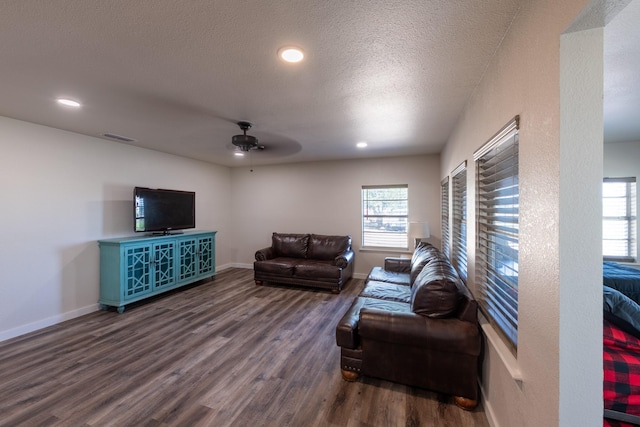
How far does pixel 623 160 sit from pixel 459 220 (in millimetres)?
2973

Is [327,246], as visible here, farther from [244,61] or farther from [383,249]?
[244,61]

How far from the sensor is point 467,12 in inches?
52.0

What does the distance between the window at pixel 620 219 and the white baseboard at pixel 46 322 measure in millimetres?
7526

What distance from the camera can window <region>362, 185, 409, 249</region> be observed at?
201 inches

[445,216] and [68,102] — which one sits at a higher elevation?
[68,102]

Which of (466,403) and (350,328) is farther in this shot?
(350,328)

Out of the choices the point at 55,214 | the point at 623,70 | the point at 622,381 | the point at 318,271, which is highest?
the point at 623,70

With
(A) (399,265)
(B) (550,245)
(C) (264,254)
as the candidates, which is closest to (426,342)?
(B) (550,245)

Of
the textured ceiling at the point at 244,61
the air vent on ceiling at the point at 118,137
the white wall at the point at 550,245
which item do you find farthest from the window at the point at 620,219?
the air vent on ceiling at the point at 118,137

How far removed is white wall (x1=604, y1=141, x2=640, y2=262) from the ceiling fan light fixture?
16.0 feet

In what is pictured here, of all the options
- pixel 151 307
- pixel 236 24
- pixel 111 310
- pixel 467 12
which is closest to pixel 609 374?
pixel 467 12

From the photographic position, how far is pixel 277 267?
183 inches

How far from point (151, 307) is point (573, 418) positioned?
4.47m

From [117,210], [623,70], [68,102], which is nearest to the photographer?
[623,70]
